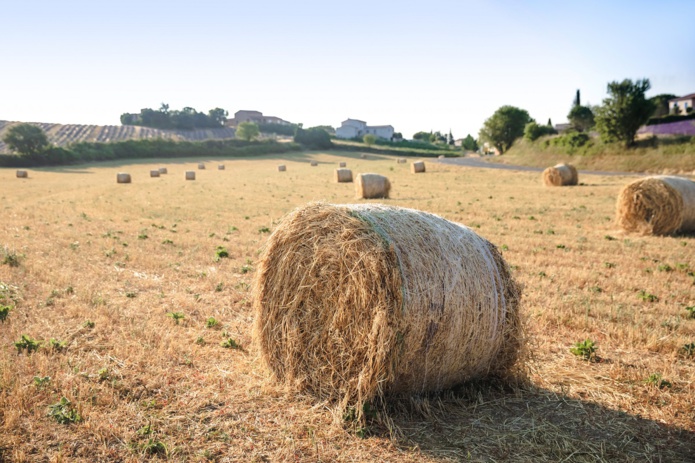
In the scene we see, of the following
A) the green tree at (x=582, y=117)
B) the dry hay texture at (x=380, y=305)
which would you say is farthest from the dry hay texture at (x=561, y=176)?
the green tree at (x=582, y=117)

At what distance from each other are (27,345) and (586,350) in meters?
7.38

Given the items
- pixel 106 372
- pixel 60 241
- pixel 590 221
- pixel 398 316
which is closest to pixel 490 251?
pixel 398 316

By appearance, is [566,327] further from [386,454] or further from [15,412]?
[15,412]

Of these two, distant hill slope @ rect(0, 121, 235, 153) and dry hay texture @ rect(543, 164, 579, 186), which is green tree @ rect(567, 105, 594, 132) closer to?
dry hay texture @ rect(543, 164, 579, 186)

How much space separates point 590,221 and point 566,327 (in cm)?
1220

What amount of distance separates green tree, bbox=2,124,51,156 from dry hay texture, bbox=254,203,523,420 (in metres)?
69.8

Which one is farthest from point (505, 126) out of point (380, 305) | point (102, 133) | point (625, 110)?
point (380, 305)

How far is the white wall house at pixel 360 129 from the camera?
168125mm

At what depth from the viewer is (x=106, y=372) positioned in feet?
20.3

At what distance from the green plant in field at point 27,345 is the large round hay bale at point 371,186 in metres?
21.0

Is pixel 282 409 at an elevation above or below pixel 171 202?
below

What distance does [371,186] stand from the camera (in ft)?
88.7

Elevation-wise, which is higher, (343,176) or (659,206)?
(343,176)

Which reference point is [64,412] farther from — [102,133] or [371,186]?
[102,133]
